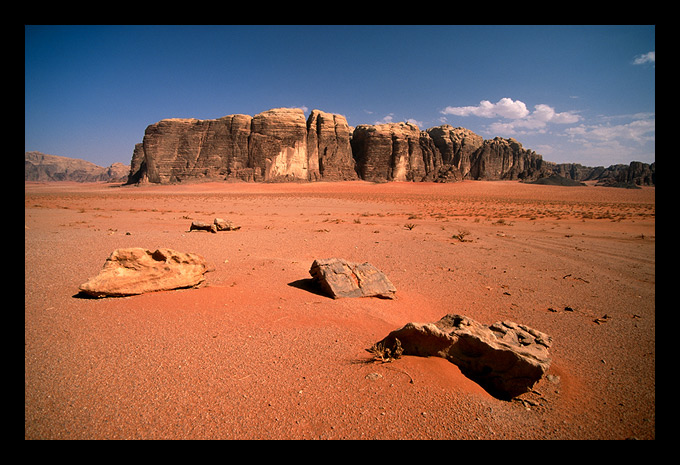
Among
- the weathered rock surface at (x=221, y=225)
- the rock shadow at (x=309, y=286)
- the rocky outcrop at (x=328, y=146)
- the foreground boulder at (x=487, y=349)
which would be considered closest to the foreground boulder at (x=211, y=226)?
the weathered rock surface at (x=221, y=225)

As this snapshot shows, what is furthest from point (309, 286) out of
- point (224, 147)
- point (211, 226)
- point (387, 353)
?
point (224, 147)

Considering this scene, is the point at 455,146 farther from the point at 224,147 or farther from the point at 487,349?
the point at 487,349

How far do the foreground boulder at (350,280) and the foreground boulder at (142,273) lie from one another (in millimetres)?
2015

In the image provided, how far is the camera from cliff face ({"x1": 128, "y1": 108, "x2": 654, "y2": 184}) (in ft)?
172

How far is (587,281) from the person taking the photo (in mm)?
6008

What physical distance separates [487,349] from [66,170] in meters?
188

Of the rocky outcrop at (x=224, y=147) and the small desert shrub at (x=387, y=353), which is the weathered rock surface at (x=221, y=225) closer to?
the small desert shrub at (x=387, y=353)

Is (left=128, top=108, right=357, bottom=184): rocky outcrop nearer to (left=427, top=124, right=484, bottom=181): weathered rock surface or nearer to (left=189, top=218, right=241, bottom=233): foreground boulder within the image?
(left=427, top=124, right=484, bottom=181): weathered rock surface

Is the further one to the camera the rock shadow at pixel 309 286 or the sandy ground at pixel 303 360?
the rock shadow at pixel 309 286

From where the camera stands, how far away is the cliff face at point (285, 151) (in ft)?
172
